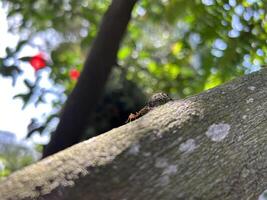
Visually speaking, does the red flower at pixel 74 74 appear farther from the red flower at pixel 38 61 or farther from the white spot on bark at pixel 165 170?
the white spot on bark at pixel 165 170

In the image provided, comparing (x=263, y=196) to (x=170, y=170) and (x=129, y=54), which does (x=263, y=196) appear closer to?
(x=170, y=170)

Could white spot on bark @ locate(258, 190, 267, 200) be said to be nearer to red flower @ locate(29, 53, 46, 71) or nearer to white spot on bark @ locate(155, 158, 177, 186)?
white spot on bark @ locate(155, 158, 177, 186)

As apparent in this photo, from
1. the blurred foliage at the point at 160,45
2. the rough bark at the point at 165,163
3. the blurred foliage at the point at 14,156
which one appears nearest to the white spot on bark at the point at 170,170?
the rough bark at the point at 165,163

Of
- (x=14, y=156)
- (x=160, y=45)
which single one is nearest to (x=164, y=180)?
(x=14, y=156)

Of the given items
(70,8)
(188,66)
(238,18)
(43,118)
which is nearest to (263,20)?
(238,18)

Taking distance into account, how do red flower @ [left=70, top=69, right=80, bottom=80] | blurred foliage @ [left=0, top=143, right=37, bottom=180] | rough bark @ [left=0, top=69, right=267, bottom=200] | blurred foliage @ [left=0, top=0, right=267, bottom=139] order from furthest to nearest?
blurred foliage @ [left=0, top=143, right=37, bottom=180] → red flower @ [left=70, top=69, right=80, bottom=80] → blurred foliage @ [left=0, top=0, right=267, bottom=139] → rough bark @ [left=0, top=69, right=267, bottom=200]

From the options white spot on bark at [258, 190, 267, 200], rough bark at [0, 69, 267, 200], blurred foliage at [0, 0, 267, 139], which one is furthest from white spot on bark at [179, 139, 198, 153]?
blurred foliage at [0, 0, 267, 139]

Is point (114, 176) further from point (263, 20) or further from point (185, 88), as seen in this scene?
point (185, 88)
